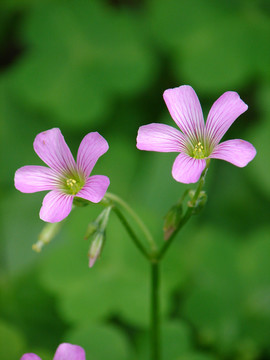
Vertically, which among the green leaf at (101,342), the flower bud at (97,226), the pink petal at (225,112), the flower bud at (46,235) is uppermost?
the pink petal at (225,112)

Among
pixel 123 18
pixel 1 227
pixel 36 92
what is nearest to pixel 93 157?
pixel 1 227

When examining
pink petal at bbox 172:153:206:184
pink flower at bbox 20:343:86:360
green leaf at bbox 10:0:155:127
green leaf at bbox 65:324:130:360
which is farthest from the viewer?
green leaf at bbox 10:0:155:127

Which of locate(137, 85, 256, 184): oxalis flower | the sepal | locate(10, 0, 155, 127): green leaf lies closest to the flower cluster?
locate(137, 85, 256, 184): oxalis flower

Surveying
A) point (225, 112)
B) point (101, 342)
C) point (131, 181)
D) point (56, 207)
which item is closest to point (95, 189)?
point (56, 207)

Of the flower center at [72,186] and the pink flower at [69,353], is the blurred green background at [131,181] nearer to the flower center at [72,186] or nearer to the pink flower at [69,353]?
the pink flower at [69,353]

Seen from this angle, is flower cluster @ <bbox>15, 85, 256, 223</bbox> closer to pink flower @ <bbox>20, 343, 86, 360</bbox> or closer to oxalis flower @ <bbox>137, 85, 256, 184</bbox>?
oxalis flower @ <bbox>137, 85, 256, 184</bbox>

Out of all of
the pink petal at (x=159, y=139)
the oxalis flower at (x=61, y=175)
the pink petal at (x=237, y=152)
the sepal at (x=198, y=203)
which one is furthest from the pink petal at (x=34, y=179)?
the pink petal at (x=237, y=152)
